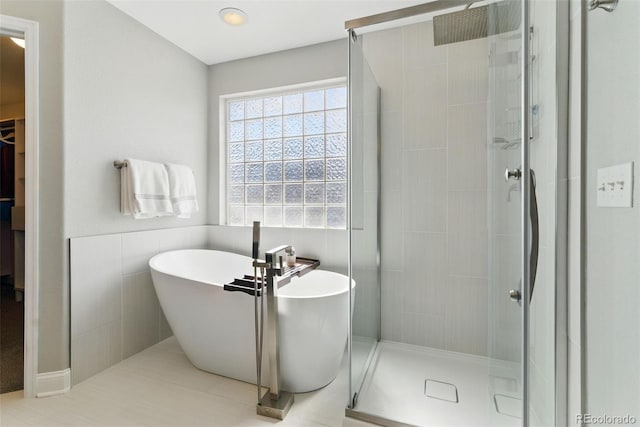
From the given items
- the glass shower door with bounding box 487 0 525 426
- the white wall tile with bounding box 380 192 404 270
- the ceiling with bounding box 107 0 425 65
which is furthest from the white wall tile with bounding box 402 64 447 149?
the ceiling with bounding box 107 0 425 65

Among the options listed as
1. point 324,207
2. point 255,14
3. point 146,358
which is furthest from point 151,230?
point 255,14

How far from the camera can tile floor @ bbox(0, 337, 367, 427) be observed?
4.92 ft

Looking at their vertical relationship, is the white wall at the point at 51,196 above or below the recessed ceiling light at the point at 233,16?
below

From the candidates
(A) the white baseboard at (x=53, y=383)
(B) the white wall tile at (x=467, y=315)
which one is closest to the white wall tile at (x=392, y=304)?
(B) the white wall tile at (x=467, y=315)

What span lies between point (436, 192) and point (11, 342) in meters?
3.44

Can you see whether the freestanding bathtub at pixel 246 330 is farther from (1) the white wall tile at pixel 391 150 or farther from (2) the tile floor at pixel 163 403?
(1) the white wall tile at pixel 391 150

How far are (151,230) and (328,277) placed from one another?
4.87 feet

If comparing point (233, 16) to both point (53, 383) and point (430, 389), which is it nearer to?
point (53, 383)

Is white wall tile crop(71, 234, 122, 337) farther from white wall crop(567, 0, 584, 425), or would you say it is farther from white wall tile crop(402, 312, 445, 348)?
white wall crop(567, 0, 584, 425)

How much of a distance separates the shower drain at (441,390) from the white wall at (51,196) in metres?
2.19

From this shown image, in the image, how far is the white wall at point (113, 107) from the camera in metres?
1.82

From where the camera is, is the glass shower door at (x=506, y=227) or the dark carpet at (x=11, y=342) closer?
the glass shower door at (x=506, y=227)

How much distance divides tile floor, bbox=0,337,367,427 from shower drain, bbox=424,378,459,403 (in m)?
0.49

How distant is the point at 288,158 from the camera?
281 centimetres
